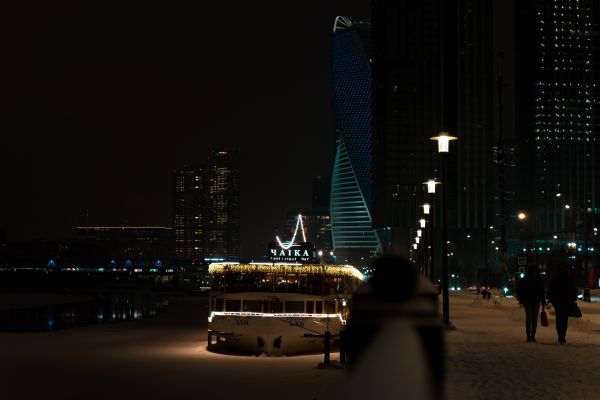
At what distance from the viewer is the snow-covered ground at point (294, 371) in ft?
38.0

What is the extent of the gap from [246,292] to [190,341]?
6.30 metres

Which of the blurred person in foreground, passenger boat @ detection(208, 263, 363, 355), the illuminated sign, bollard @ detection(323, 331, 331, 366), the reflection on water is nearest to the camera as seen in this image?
the blurred person in foreground

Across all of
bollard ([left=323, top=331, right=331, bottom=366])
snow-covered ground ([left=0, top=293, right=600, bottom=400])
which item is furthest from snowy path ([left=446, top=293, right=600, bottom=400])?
bollard ([left=323, top=331, right=331, bottom=366])

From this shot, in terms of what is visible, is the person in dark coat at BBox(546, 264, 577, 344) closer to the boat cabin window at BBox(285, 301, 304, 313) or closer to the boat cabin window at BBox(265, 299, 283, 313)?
the boat cabin window at BBox(285, 301, 304, 313)

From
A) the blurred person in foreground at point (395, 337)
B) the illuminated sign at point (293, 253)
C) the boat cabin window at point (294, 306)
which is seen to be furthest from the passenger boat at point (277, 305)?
the blurred person in foreground at point (395, 337)

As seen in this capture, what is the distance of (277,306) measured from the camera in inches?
1009

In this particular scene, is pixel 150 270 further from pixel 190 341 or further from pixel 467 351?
pixel 467 351

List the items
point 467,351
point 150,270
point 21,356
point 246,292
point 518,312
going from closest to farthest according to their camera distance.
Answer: point 467,351
point 21,356
point 246,292
point 518,312
point 150,270

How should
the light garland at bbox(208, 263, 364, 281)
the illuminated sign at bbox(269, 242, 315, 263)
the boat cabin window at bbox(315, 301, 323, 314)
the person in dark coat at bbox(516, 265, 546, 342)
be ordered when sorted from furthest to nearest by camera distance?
1. the illuminated sign at bbox(269, 242, 315, 263)
2. the light garland at bbox(208, 263, 364, 281)
3. the boat cabin window at bbox(315, 301, 323, 314)
4. the person in dark coat at bbox(516, 265, 546, 342)

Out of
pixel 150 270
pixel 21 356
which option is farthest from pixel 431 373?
pixel 150 270

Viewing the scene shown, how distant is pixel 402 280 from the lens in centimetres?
432

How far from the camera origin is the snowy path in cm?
1160

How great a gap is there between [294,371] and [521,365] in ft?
19.9

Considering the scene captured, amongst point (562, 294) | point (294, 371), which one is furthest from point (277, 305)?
point (562, 294)
